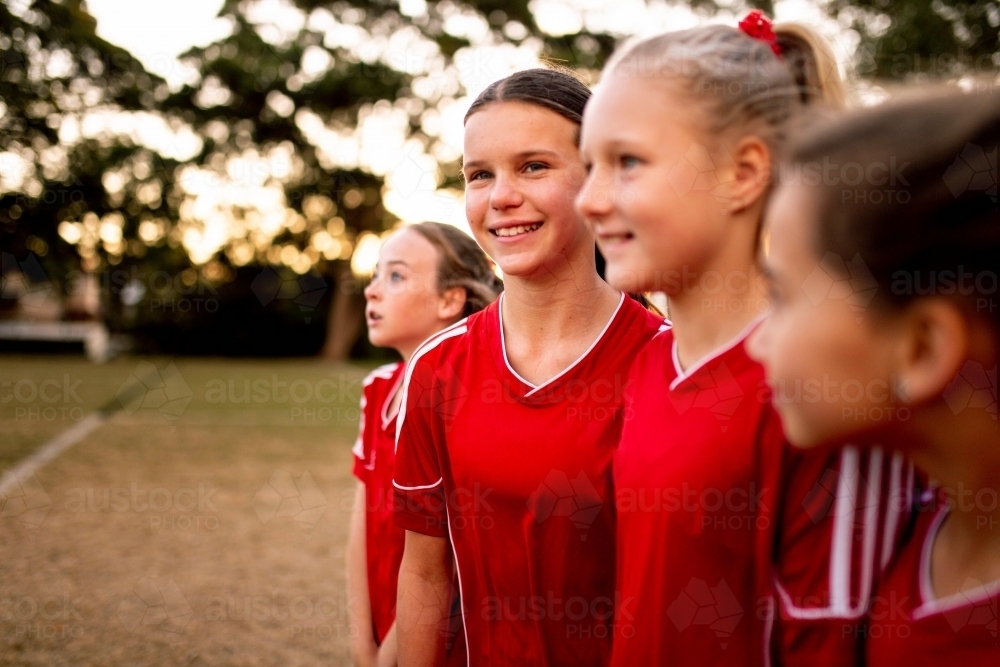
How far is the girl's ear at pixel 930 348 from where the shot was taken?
104 centimetres

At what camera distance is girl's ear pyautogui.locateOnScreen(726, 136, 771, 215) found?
1404mm

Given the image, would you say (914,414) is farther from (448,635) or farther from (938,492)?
(448,635)

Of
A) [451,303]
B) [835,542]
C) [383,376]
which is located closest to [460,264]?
[451,303]

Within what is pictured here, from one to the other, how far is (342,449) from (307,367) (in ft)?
56.4

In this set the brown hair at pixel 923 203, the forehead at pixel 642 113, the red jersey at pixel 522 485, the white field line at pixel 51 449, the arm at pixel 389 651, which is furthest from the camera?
the white field line at pixel 51 449

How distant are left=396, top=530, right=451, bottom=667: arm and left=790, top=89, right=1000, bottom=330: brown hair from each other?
4.40ft

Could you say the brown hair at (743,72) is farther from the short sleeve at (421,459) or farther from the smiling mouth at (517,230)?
the short sleeve at (421,459)

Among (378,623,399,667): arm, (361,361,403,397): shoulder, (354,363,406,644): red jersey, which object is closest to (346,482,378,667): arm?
(354,363,406,644): red jersey

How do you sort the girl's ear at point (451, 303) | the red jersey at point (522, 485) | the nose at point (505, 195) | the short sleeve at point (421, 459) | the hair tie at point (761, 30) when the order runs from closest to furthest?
the hair tie at point (761, 30) → the red jersey at point (522, 485) → the nose at point (505, 195) → the short sleeve at point (421, 459) → the girl's ear at point (451, 303)

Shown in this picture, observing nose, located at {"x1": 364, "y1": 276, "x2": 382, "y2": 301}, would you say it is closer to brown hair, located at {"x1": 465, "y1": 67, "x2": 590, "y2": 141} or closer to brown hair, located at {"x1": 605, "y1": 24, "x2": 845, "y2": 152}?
brown hair, located at {"x1": 465, "y1": 67, "x2": 590, "y2": 141}

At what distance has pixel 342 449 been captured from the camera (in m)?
11.7

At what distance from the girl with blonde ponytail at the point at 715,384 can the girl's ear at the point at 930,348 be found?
0.28 metres

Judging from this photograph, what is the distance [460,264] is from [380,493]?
995 millimetres

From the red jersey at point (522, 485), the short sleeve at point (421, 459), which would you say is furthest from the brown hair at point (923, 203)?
the short sleeve at point (421, 459)
